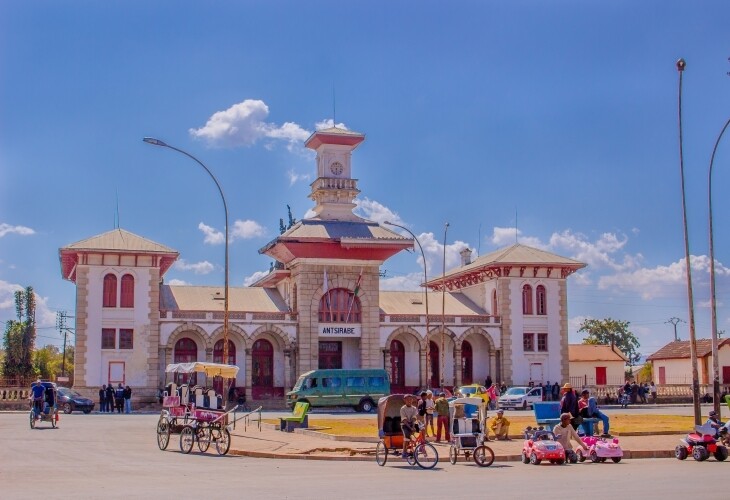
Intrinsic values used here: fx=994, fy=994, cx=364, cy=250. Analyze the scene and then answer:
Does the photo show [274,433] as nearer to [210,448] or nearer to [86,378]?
[210,448]

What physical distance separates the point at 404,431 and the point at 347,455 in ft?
8.66

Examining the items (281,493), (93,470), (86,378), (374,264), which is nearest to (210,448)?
(93,470)

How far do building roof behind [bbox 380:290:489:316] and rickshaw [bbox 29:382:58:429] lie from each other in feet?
98.4

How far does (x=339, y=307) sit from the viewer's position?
59000mm

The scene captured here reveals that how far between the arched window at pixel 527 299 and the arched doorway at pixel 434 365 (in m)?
6.08

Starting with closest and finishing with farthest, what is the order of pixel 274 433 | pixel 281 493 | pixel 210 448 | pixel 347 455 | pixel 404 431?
1. pixel 281 493
2. pixel 404 431
3. pixel 347 455
4. pixel 210 448
5. pixel 274 433

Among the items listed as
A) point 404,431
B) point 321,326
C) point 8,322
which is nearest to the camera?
point 404,431

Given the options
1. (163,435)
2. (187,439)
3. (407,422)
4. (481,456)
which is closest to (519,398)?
(163,435)

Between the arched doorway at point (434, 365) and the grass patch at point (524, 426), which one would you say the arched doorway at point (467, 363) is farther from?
the grass patch at point (524, 426)

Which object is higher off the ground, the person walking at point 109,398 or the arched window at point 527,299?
the arched window at point 527,299

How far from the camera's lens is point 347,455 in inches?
899

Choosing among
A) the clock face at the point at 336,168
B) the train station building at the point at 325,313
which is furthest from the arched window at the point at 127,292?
the clock face at the point at 336,168

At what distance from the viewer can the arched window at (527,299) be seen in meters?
62.6

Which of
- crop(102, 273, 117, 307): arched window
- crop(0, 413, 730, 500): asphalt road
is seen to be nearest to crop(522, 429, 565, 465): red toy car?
crop(0, 413, 730, 500): asphalt road
